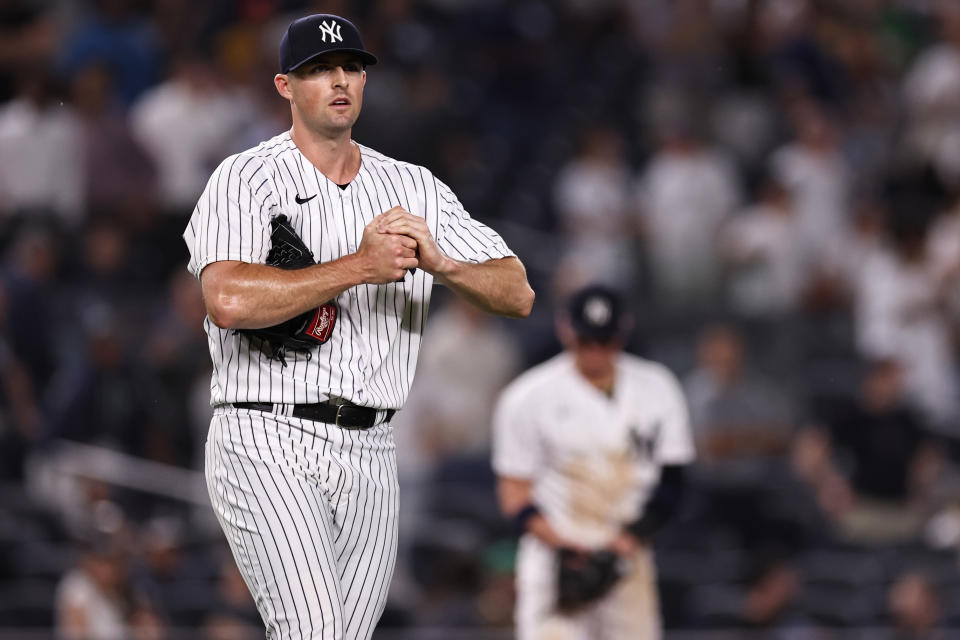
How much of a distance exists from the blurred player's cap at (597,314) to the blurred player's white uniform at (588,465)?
36 cm

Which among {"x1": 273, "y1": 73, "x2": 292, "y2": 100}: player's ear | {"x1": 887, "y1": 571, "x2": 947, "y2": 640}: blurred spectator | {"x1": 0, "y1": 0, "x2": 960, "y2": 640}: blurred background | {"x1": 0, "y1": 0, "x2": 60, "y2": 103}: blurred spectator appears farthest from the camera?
{"x1": 0, "y1": 0, "x2": 60, "y2": 103}: blurred spectator

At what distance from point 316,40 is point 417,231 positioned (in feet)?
1.96

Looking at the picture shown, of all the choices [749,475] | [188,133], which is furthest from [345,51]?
[188,133]

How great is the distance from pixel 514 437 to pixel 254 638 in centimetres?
256

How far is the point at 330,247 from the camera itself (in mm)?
4133

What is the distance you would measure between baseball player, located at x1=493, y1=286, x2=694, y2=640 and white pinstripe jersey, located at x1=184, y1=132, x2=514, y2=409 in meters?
2.31

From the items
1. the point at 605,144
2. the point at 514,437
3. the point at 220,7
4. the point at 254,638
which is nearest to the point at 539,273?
the point at 605,144

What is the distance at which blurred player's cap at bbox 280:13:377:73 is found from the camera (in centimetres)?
402

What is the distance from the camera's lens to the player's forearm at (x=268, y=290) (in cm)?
380

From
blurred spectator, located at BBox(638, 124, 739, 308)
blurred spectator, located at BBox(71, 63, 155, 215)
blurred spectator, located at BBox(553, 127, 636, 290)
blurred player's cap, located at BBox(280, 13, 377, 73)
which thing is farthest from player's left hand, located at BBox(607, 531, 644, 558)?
blurred spectator, located at BBox(71, 63, 155, 215)

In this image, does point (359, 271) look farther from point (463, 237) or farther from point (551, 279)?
point (551, 279)

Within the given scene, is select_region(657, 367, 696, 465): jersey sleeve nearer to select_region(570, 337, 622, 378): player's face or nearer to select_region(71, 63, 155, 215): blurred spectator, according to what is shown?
select_region(570, 337, 622, 378): player's face

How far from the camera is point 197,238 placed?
3.95m

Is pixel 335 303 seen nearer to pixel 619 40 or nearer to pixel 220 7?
pixel 220 7
